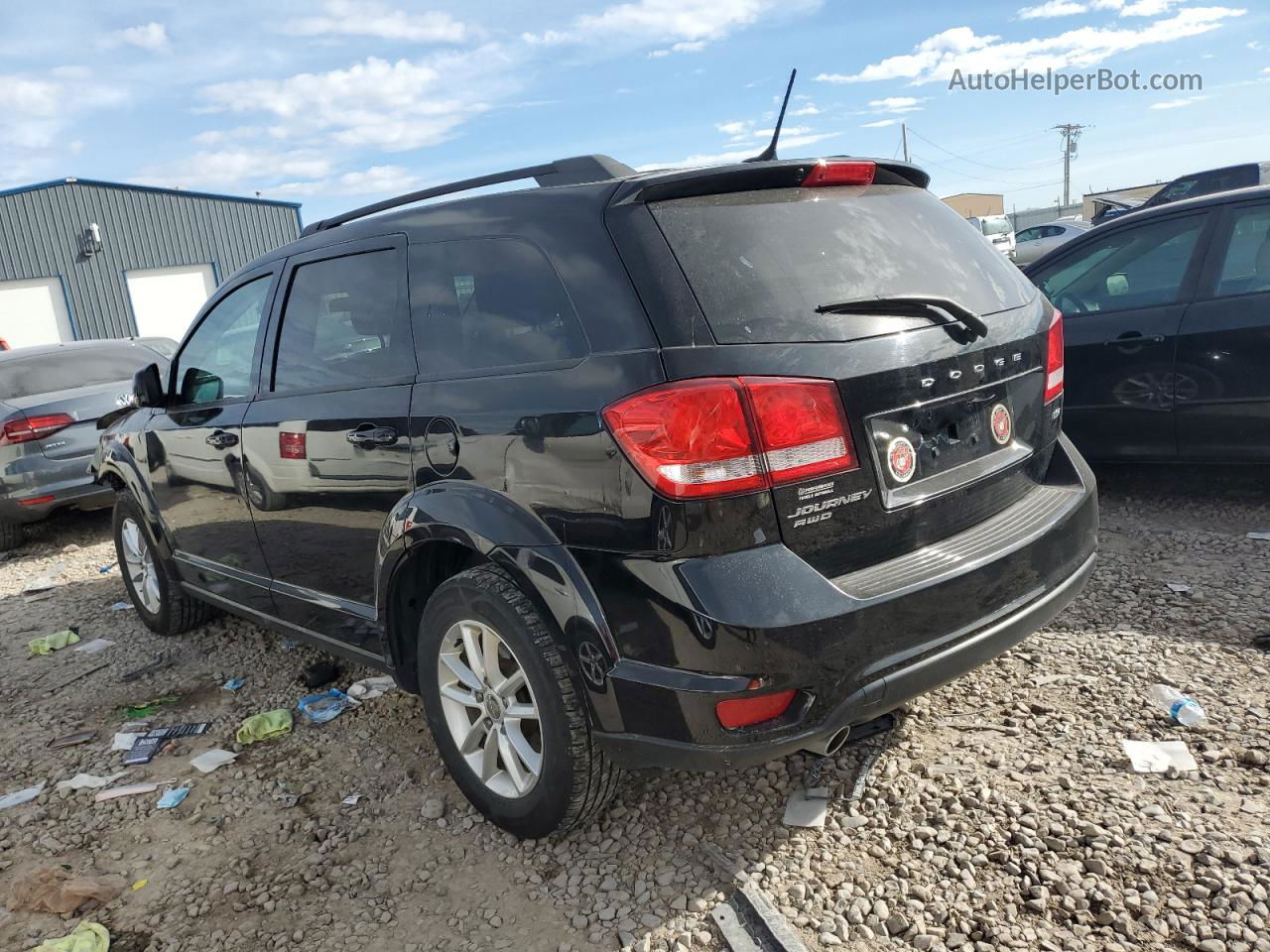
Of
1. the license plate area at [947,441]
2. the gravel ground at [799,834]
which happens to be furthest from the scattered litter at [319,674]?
the license plate area at [947,441]

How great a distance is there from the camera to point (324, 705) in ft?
12.7

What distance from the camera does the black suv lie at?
6.92 feet

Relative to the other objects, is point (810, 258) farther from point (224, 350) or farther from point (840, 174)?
point (224, 350)

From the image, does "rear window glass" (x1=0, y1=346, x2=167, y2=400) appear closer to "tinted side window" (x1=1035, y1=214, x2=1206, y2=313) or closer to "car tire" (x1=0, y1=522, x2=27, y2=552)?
"car tire" (x1=0, y1=522, x2=27, y2=552)

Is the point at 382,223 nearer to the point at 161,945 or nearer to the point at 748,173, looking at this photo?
the point at 748,173

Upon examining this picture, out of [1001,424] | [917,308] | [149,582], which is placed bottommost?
[149,582]

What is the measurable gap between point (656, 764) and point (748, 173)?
149cm

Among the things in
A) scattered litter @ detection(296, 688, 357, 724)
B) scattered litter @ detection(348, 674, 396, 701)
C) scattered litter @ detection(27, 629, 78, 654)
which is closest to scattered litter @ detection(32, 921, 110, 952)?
scattered litter @ detection(296, 688, 357, 724)

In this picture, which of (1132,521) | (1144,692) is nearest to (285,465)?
(1144,692)

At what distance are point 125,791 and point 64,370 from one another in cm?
535

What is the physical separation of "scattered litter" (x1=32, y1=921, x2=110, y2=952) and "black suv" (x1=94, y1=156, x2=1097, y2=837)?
101 cm

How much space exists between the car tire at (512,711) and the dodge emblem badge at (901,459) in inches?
36.9

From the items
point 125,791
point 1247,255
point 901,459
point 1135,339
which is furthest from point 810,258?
point 1247,255

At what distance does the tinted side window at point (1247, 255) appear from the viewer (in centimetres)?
457
